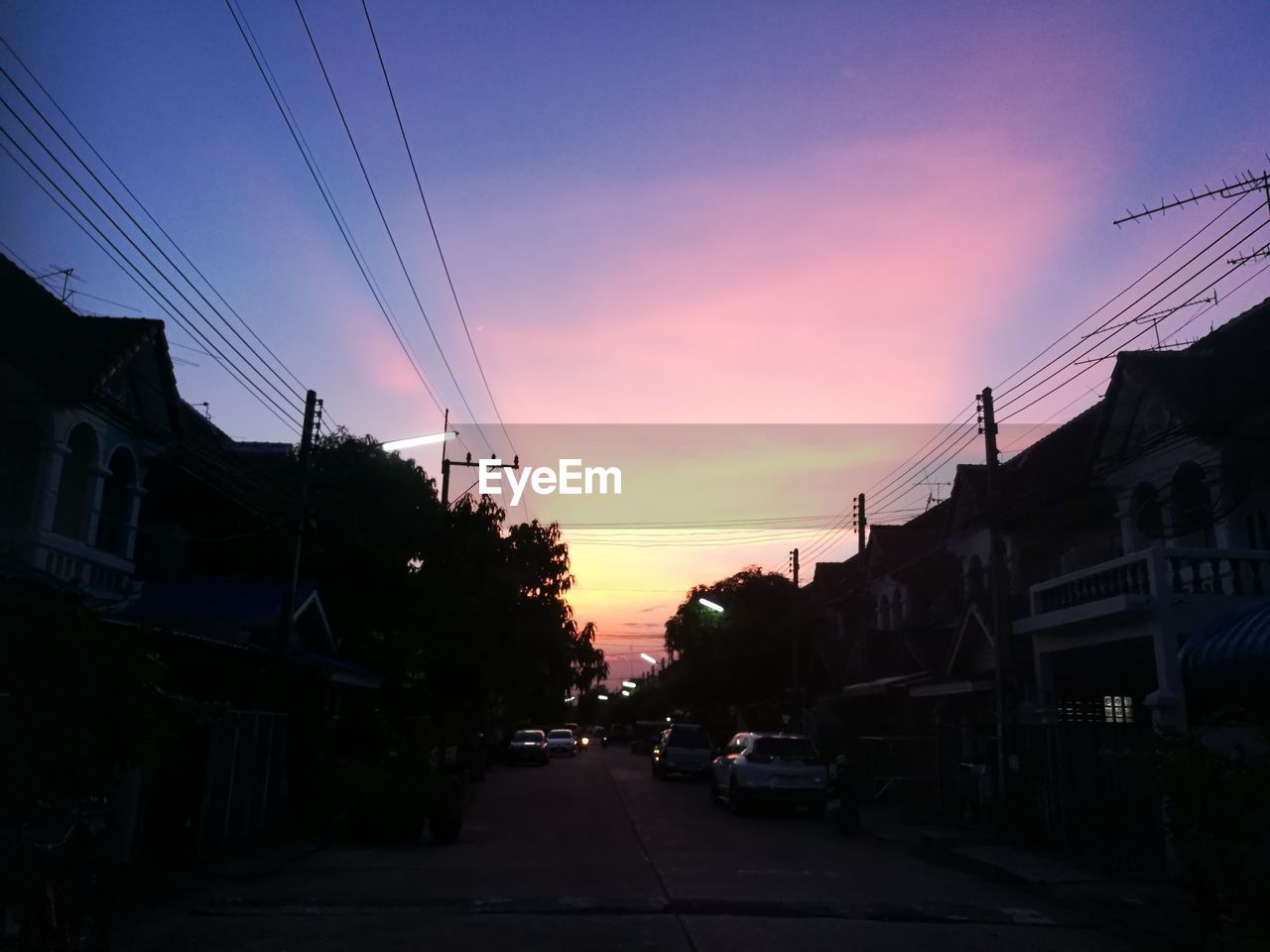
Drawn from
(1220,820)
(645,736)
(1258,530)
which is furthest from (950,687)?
(645,736)

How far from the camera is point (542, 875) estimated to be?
1398cm

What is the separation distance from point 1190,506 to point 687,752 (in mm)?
21094

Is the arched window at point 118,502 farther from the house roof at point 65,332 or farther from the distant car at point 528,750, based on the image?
the distant car at point 528,750

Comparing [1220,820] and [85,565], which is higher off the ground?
[85,565]

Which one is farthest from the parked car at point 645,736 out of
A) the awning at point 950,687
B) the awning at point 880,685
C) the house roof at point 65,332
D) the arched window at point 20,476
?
the arched window at point 20,476

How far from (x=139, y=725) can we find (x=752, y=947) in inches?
213

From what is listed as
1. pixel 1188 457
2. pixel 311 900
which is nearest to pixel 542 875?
pixel 311 900

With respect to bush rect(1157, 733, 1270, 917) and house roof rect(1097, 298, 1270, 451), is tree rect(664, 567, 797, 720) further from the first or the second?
bush rect(1157, 733, 1270, 917)

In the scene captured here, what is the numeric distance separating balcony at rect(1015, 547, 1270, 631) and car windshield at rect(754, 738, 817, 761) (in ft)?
24.3

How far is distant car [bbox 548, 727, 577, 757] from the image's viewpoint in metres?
64.1

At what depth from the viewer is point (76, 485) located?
18.1m

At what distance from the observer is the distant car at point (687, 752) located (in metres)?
37.4

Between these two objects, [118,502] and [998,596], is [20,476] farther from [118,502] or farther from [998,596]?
[998,596]

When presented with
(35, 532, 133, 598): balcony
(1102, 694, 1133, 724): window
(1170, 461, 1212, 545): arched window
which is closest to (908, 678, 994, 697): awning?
(1102, 694, 1133, 724): window
